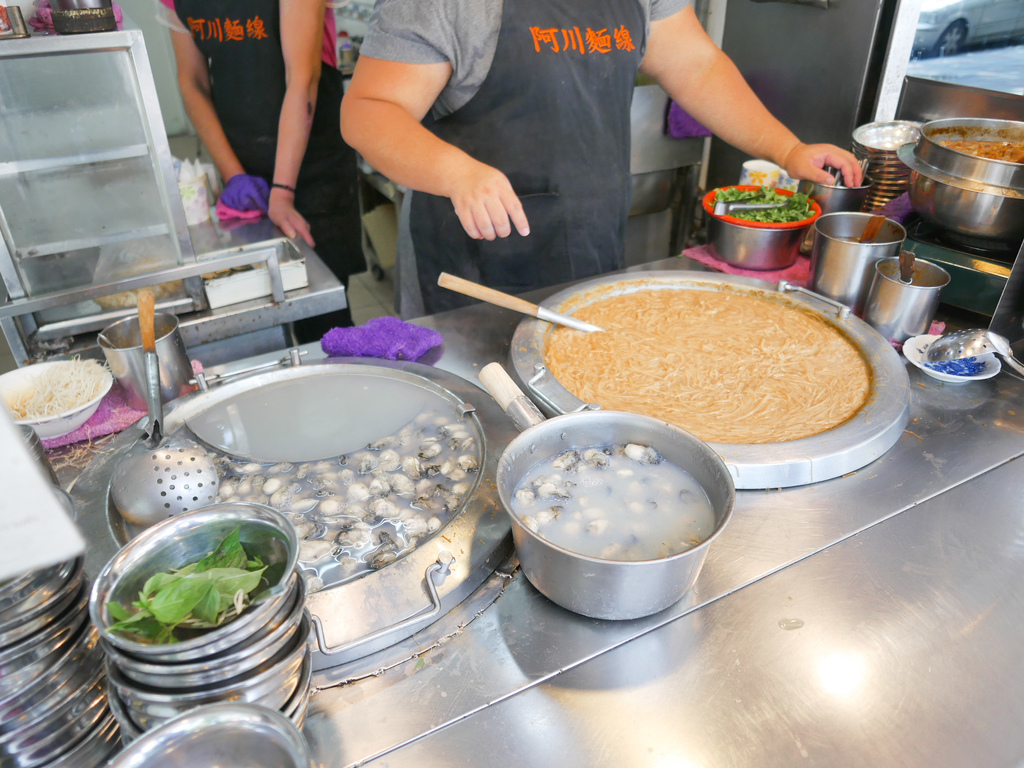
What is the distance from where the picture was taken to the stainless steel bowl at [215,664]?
67 cm

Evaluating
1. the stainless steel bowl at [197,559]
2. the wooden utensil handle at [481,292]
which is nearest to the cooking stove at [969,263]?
the wooden utensil handle at [481,292]

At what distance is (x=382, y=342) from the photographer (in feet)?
5.39

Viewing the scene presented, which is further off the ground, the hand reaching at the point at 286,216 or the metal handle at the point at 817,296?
the metal handle at the point at 817,296

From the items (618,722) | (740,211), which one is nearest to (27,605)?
(618,722)

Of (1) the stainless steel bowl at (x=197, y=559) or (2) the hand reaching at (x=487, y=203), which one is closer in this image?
(1) the stainless steel bowl at (x=197, y=559)

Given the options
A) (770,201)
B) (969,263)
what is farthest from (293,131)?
(969,263)

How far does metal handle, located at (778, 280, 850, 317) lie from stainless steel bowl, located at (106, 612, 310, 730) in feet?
5.22

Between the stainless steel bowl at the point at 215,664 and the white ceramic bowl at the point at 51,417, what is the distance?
85 cm

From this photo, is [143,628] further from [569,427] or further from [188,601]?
[569,427]

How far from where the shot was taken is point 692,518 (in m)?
1.10

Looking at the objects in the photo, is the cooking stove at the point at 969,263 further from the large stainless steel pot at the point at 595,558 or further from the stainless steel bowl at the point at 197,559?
the stainless steel bowl at the point at 197,559

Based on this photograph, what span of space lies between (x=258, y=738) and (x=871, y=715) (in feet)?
2.63

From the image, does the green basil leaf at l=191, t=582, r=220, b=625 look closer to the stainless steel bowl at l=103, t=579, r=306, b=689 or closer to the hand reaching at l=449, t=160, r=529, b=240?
the stainless steel bowl at l=103, t=579, r=306, b=689

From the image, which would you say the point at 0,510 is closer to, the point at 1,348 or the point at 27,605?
the point at 27,605
